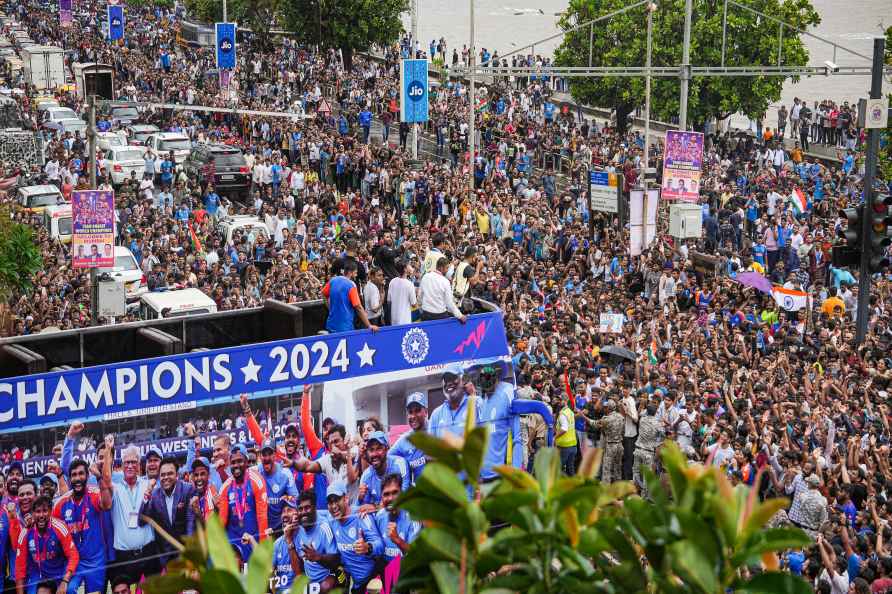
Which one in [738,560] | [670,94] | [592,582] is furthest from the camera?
[670,94]

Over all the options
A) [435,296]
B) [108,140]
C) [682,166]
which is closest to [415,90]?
[108,140]

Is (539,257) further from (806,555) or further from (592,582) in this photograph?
(592,582)

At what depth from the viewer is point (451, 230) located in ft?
95.0

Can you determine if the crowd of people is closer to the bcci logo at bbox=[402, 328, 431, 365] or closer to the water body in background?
the bcci logo at bbox=[402, 328, 431, 365]

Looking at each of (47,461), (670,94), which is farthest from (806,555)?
(670,94)

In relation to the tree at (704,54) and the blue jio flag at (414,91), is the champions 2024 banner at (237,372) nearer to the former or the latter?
the blue jio flag at (414,91)

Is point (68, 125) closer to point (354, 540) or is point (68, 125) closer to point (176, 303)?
point (176, 303)

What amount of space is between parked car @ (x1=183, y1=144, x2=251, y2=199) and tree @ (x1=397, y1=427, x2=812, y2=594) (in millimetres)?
33276

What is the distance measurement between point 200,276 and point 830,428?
14.7m

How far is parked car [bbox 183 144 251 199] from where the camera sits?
119 ft

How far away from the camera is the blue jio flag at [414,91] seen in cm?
3600

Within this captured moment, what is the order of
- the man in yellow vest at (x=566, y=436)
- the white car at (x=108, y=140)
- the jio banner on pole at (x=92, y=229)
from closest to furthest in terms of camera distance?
1. the man in yellow vest at (x=566, y=436)
2. the jio banner on pole at (x=92, y=229)
3. the white car at (x=108, y=140)

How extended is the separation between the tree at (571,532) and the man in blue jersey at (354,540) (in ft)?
24.1

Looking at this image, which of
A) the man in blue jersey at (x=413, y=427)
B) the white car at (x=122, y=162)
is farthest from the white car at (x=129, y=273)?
the man in blue jersey at (x=413, y=427)
